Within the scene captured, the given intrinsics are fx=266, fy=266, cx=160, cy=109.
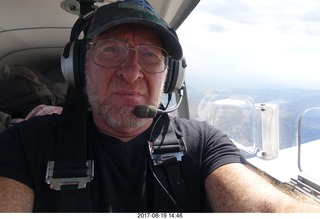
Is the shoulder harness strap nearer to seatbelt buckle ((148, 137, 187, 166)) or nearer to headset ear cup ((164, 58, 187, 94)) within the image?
seatbelt buckle ((148, 137, 187, 166))

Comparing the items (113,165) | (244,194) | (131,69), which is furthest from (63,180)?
(244,194)

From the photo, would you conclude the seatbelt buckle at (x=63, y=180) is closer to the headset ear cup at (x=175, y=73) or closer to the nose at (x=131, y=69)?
the nose at (x=131, y=69)

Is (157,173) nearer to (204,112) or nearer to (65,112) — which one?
(65,112)

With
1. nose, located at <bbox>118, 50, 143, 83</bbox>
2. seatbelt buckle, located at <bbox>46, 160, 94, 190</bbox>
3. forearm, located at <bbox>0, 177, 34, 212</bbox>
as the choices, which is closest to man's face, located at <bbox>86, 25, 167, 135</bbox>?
nose, located at <bbox>118, 50, 143, 83</bbox>

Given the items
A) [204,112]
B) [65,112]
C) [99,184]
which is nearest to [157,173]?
[99,184]

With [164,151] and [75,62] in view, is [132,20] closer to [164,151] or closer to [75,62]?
[75,62]

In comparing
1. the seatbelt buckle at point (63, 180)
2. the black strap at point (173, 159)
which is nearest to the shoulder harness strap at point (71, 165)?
the seatbelt buckle at point (63, 180)

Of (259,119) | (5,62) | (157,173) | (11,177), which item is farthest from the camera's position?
(5,62)

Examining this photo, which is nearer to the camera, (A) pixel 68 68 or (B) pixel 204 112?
(A) pixel 68 68
